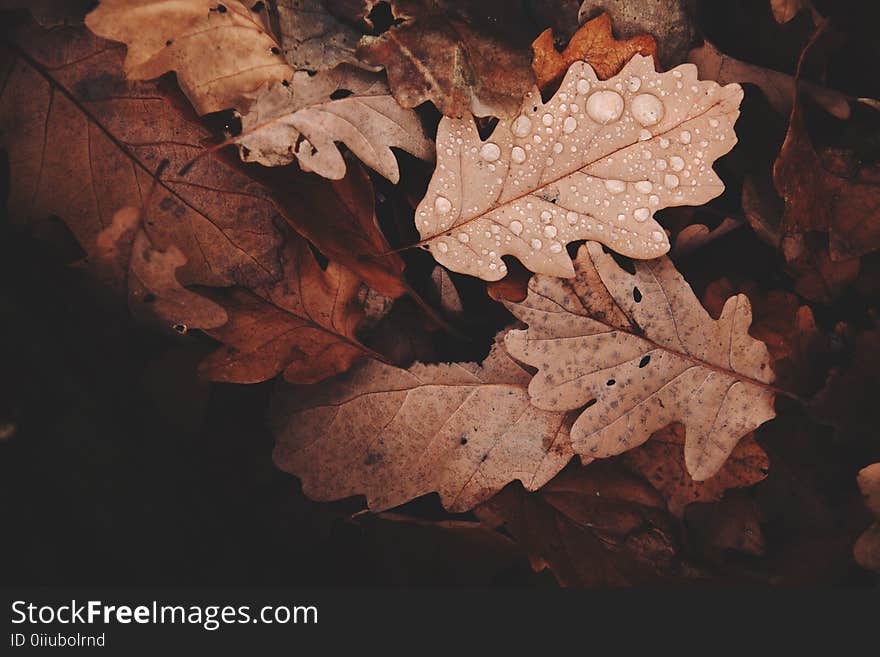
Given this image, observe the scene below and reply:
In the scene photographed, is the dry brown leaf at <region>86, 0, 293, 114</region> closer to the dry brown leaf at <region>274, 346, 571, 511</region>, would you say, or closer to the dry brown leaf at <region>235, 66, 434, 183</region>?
the dry brown leaf at <region>235, 66, 434, 183</region>

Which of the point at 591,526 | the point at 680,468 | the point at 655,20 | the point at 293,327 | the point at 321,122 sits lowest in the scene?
the point at 591,526

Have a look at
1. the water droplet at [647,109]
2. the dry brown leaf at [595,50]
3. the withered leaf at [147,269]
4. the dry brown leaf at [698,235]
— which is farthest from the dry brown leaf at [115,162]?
the dry brown leaf at [698,235]

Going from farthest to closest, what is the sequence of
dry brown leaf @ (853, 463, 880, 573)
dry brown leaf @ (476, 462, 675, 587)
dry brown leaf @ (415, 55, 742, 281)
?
dry brown leaf @ (476, 462, 675, 587) → dry brown leaf @ (853, 463, 880, 573) → dry brown leaf @ (415, 55, 742, 281)

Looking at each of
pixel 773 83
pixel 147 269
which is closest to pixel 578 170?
pixel 773 83

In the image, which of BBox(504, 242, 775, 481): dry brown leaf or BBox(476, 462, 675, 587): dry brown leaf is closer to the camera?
BBox(504, 242, 775, 481): dry brown leaf

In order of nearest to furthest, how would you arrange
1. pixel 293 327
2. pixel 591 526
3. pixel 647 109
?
pixel 647 109, pixel 293 327, pixel 591 526

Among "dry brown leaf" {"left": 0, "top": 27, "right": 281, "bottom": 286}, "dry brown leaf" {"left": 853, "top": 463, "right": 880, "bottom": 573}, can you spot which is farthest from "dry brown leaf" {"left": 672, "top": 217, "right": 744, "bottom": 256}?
"dry brown leaf" {"left": 0, "top": 27, "right": 281, "bottom": 286}

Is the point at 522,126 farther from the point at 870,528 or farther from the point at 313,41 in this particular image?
the point at 870,528
